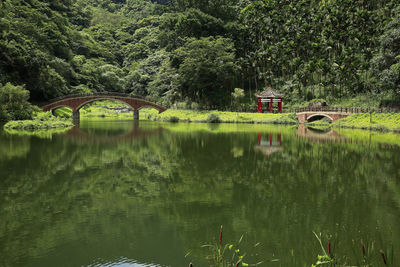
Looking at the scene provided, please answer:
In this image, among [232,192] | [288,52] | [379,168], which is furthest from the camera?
[288,52]

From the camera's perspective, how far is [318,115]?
163ft

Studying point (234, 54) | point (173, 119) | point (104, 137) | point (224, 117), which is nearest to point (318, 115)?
point (224, 117)

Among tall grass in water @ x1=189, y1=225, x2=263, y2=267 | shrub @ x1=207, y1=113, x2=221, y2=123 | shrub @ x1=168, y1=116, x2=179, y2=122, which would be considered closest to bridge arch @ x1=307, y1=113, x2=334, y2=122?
shrub @ x1=207, y1=113, x2=221, y2=123

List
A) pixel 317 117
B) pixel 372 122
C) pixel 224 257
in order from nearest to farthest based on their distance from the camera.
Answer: pixel 224 257, pixel 372 122, pixel 317 117

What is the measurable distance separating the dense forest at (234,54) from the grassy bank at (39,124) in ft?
17.7

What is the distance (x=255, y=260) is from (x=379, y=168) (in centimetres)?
1259

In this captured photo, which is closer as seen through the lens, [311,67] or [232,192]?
[232,192]

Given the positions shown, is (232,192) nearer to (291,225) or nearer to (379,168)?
(291,225)

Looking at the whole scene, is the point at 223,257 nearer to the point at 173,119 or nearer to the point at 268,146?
the point at 268,146

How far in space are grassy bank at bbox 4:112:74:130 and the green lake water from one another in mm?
19568

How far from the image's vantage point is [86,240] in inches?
338

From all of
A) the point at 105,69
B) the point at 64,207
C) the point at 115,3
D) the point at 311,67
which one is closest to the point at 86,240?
the point at 64,207

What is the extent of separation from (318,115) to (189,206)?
4210 centimetres

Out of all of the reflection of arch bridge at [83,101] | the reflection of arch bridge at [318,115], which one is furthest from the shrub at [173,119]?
the reflection of arch bridge at [318,115]
